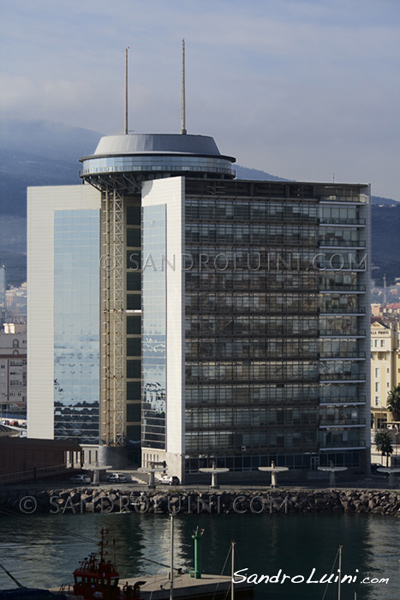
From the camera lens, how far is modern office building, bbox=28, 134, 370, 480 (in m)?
163

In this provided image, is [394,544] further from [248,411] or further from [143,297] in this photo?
[143,297]

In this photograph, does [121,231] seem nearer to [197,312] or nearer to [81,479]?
[197,312]

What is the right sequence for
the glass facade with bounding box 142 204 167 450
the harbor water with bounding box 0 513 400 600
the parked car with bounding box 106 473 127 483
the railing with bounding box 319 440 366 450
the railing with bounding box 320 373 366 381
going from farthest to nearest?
the railing with bounding box 319 440 366 450, the railing with bounding box 320 373 366 381, the glass facade with bounding box 142 204 167 450, the parked car with bounding box 106 473 127 483, the harbor water with bounding box 0 513 400 600

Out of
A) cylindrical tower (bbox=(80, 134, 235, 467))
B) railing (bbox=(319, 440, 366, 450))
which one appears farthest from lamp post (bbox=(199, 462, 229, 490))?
cylindrical tower (bbox=(80, 134, 235, 467))

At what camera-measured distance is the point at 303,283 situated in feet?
546

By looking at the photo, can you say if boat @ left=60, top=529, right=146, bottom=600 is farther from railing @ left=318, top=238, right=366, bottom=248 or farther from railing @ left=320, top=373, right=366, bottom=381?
railing @ left=318, top=238, right=366, bottom=248

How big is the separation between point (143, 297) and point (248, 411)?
58.5 feet

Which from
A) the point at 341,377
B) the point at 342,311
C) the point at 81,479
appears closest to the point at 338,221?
the point at 342,311

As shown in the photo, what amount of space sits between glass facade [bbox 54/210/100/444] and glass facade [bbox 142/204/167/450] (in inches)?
332

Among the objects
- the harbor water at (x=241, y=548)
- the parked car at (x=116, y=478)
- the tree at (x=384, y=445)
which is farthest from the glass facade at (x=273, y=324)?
the harbor water at (x=241, y=548)

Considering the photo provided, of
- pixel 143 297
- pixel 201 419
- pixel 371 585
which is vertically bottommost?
pixel 371 585

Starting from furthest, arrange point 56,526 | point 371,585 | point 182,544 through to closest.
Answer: point 56,526
point 182,544
point 371,585

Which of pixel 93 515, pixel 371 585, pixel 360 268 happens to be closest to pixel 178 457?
pixel 93 515

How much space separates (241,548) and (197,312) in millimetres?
42175
